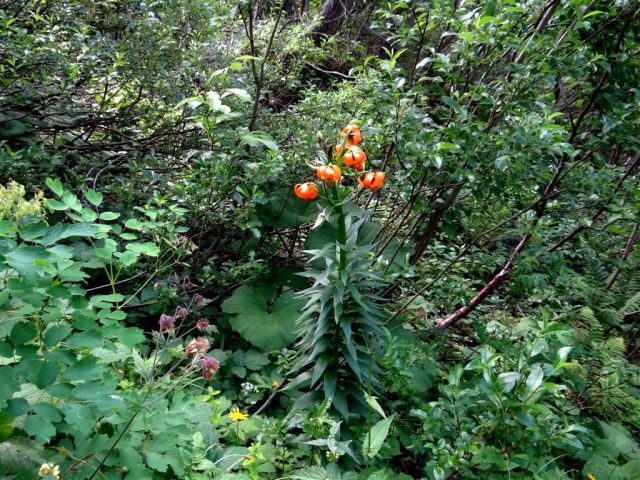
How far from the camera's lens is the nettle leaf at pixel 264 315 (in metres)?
2.31

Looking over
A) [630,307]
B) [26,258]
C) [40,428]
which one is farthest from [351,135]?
[630,307]

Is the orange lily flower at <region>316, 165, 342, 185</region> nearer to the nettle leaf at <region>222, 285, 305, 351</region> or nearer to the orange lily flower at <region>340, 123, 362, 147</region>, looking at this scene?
the orange lily flower at <region>340, 123, 362, 147</region>

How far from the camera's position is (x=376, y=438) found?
1488 mm

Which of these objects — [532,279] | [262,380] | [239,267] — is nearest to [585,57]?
[532,279]

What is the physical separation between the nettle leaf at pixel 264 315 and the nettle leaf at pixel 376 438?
82 centimetres

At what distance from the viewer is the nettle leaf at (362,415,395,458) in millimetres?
1416

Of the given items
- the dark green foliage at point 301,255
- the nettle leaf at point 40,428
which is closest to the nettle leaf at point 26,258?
the dark green foliage at point 301,255

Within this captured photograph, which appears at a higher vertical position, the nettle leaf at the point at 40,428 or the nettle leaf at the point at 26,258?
the nettle leaf at the point at 26,258

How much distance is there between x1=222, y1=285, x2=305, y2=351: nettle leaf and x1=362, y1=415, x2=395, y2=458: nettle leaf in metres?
0.82

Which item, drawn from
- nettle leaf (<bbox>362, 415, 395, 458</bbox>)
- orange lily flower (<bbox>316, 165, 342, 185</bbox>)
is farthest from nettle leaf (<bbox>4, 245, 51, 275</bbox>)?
nettle leaf (<bbox>362, 415, 395, 458</bbox>)

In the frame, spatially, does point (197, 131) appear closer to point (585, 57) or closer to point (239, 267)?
point (239, 267)

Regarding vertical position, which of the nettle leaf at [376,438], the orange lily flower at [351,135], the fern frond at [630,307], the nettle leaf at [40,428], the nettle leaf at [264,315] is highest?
the orange lily flower at [351,135]

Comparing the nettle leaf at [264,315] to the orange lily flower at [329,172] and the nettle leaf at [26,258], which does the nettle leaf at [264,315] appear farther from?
the nettle leaf at [26,258]

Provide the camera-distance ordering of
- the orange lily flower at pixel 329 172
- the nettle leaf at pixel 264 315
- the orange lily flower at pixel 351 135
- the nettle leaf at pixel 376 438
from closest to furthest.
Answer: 1. the nettle leaf at pixel 376 438
2. the orange lily flower at pixel 329 172
3. the orange lily flower at pixel 351 135
4. the nettle leaf at pixel 264 315
